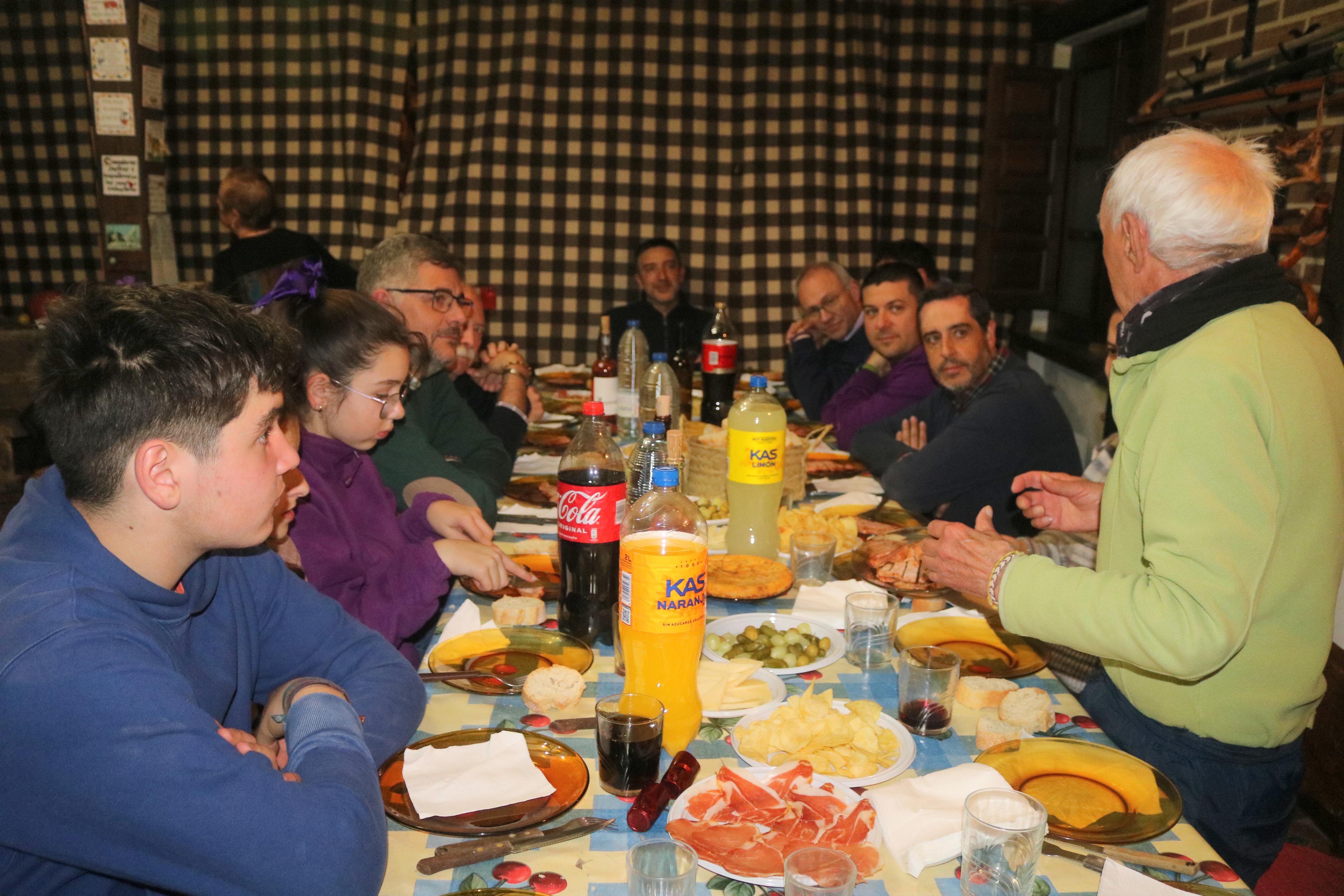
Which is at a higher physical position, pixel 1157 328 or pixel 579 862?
pixel 1157 328

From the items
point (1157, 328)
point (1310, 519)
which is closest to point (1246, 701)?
point (1310, 519)

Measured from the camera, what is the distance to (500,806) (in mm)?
1108

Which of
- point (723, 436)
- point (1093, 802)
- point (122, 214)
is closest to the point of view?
point (1093, 802)

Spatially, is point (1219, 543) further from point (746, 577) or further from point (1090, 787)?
point (746, 577)

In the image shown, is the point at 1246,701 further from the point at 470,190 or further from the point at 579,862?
the point at 470,190

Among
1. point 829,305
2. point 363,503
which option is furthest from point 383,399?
point 829,305

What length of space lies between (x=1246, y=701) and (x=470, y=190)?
4.89 m

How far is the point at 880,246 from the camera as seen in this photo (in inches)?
183

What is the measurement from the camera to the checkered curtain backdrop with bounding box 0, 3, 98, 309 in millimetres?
5621

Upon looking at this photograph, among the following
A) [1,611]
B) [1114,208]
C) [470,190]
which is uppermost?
[470,190]

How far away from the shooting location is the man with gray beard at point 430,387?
2.31 meters

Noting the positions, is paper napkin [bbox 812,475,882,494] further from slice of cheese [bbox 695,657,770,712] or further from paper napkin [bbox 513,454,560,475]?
slice of cheese [bbox 695,657,770,712]

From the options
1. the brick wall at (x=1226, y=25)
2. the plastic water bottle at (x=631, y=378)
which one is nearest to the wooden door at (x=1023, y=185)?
the brick wall at (x=1226, y=25)

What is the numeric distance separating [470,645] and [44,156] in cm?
584
